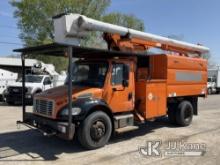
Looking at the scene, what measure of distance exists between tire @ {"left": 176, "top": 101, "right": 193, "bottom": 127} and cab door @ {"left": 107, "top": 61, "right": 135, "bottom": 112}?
109 inches

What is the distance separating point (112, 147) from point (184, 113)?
429cm

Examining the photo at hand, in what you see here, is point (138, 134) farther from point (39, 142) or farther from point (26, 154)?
point (26, 154)

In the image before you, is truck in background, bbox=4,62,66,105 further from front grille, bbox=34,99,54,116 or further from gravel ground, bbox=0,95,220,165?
front grille, bbox=34,99,54,116

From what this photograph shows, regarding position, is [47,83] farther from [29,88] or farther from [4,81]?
[4,81]

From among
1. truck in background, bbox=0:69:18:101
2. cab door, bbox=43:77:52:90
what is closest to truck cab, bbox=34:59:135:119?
cab door, bbox=43:77:52:90

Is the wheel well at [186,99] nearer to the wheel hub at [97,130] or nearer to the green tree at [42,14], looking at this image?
the wheel hub at [97,130]

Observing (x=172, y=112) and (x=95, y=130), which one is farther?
(x=172, y=112)

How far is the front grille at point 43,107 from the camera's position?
8281mm

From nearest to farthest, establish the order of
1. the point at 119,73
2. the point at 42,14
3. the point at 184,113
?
the point at 119,73 < the point at 184,113 < the point at 42,14

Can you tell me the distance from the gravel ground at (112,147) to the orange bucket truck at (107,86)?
0.43 m

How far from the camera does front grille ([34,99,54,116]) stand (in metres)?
8.28

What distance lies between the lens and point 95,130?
8.23 metres

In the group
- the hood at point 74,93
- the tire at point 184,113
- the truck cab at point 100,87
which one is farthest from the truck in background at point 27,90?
the hood at point 74,93

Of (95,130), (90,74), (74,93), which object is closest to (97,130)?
(95,130)
